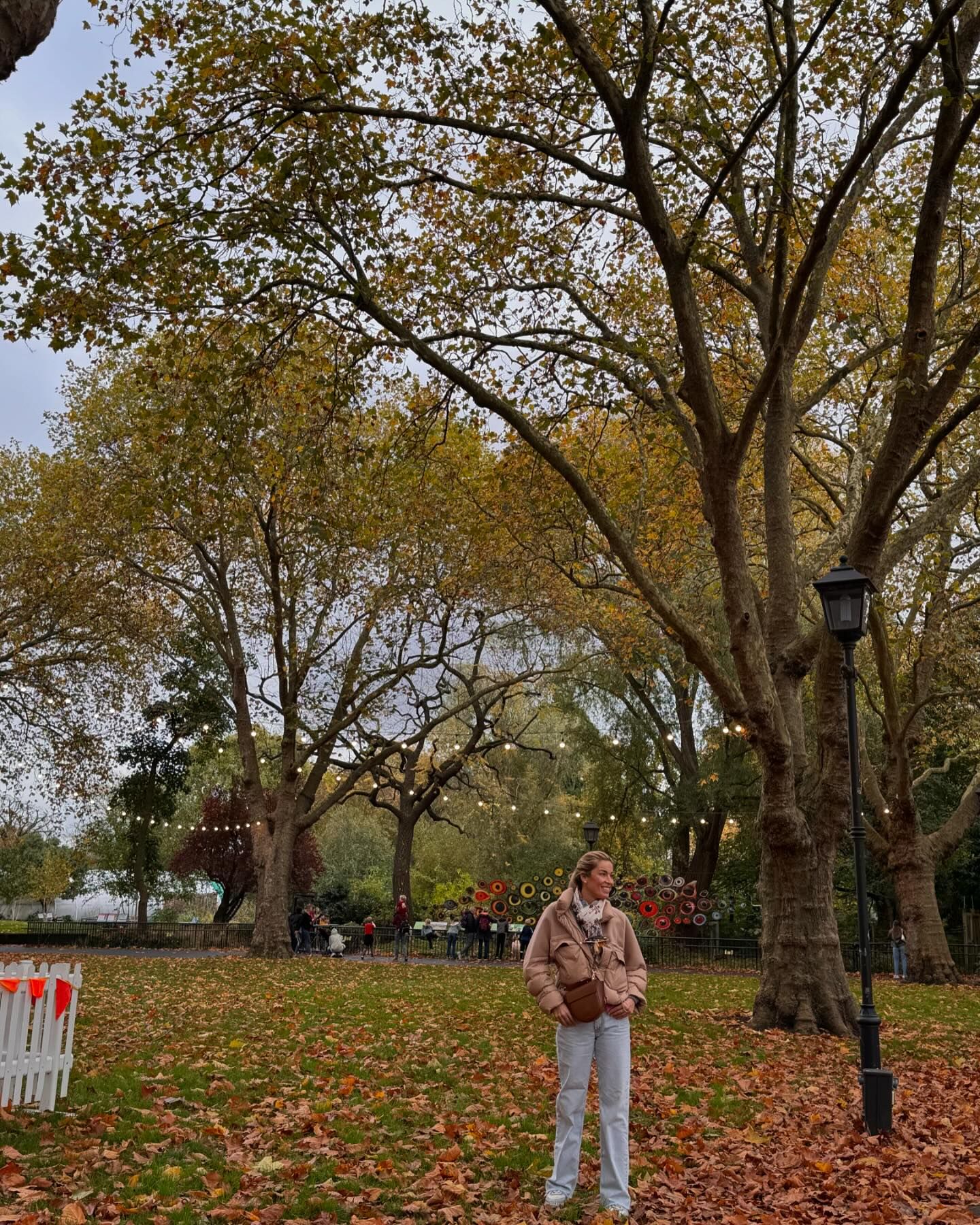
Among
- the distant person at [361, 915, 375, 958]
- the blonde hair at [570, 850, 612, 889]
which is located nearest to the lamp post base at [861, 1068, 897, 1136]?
the blonde hair at [570, 850, 612, 889]

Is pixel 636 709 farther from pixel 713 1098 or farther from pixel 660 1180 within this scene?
pixel 660 1180

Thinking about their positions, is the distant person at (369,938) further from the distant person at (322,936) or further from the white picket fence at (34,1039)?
the white picket fence at (34,1039)

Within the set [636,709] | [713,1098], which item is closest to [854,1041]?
[713,1098]

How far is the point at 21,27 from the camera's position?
12.9 feet

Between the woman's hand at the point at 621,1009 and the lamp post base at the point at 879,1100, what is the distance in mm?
2715

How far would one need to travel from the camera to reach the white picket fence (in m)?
6.14

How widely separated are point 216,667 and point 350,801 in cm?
1978

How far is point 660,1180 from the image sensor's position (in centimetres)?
561

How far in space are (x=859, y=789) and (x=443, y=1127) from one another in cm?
392

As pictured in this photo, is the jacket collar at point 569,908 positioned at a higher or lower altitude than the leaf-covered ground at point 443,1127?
higher

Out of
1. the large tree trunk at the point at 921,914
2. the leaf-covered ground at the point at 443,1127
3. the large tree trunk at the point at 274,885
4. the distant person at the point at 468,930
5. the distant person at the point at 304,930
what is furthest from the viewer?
the distant person at the point at 304,930

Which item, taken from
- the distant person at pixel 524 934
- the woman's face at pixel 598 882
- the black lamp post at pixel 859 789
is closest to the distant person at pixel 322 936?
the distant person at pixel 524 934

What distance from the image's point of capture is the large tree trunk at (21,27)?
388 centimetres

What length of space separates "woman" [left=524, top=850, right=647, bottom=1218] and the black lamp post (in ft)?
8.33
